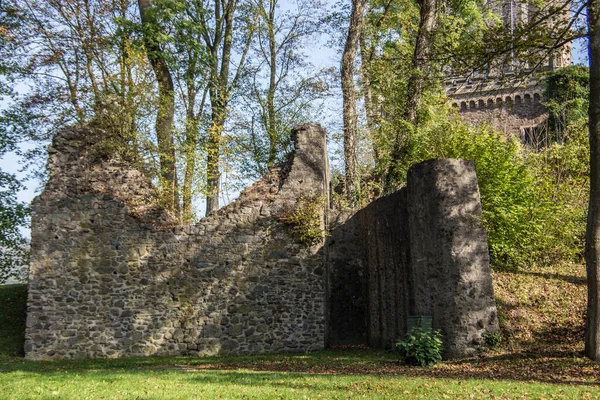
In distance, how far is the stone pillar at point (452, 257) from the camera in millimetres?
10922

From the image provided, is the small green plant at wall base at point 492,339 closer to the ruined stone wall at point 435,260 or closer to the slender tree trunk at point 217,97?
the ruined stone wall at point 435,260

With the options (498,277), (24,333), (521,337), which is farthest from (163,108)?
(521,337)

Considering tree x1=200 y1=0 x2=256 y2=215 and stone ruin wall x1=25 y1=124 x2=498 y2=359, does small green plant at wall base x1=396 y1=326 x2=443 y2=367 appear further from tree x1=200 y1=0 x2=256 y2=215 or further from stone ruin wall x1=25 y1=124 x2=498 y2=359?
tree x1=200 y1=0 x2=256 y2=215

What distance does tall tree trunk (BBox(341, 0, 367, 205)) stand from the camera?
19734 mm

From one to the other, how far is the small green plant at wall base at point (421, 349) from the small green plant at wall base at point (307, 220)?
A: 412 cm

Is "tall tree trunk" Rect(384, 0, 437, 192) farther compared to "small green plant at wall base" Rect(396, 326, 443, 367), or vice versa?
"tall tree trunk" Rect(384, 0, 437, 192)

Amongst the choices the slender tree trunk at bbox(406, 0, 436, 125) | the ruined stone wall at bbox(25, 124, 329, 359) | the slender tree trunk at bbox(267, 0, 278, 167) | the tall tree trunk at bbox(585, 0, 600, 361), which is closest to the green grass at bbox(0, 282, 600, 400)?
the tall tree trunk at bbox(585, 0, 600, 361)

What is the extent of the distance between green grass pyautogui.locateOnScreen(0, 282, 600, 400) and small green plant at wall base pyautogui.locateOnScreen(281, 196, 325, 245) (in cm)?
292

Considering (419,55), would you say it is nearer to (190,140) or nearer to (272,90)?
(272,90)

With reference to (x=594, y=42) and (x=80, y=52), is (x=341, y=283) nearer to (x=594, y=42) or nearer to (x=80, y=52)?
(x=594, y=42)

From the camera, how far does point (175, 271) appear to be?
14.0 m

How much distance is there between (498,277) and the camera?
1330 cm

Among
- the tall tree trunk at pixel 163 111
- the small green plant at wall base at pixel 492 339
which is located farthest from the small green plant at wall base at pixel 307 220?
the small green plant at wall base at pixel 492 339

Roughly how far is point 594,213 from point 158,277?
9337mm
